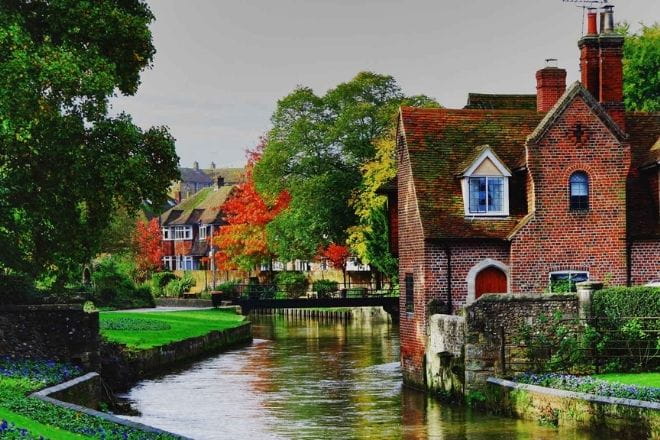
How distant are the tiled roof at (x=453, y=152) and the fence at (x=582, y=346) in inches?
202

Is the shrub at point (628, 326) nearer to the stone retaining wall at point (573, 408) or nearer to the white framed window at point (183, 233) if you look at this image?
the stone retaining wall at point (573, 408)

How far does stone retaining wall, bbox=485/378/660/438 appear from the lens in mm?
24297

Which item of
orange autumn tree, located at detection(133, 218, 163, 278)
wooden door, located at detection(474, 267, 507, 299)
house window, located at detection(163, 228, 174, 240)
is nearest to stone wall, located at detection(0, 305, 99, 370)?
wooden door, located at detection(474, 267, 507, 299)

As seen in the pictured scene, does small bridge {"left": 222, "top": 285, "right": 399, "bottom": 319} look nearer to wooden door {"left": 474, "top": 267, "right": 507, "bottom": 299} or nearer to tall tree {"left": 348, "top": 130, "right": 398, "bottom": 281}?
tall tree {"left": 348, "top": 130, "right": 398, "bottom": 281}

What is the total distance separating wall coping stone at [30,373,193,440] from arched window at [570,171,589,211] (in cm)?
1543

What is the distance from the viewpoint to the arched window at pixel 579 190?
36.1 meters

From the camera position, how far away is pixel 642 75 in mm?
61812

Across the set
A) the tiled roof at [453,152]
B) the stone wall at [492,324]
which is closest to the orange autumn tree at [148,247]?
the tiled roof at [453,152]

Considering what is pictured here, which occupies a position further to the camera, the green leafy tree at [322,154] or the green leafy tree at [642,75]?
the green leafy tree at [322,154]

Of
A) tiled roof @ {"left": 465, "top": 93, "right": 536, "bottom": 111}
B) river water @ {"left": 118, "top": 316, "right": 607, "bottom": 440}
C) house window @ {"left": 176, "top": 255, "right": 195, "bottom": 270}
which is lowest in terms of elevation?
river water @ {"left": 118, "top": 316, "right": 607, "bottom": 440}

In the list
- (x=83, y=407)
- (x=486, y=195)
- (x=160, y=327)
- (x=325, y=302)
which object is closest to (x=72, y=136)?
(x=83, y=407)

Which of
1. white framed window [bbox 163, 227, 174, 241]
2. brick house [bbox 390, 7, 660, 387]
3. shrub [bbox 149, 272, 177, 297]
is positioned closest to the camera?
brick house [bbox 390, 7, 660, 387]

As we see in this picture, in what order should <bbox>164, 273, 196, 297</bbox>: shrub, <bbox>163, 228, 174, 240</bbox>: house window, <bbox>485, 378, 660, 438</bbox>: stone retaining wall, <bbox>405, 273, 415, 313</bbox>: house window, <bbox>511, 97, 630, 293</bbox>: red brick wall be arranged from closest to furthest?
<bbox>485, 378, 660, 438</bbox>: stone retaining wall
<bbox>511, 97, 630, 293</bbox>: red brick wall
<bbox>405, 273, 415, 313</bbox>: house window
<bbox>164, 273, 196, 297</bbox>: shrub
<bbox>163, 228, 174, 240</bbox>: house window

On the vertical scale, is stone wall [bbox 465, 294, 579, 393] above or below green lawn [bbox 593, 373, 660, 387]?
above
